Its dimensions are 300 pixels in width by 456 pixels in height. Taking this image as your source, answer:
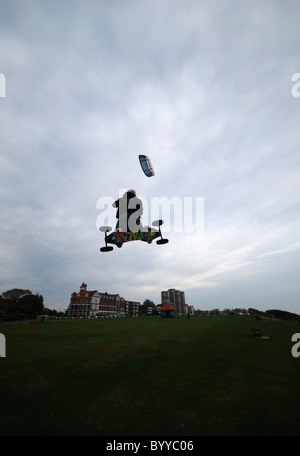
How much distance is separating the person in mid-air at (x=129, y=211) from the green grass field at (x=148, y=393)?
646 cm

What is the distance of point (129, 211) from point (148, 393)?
7832 mm

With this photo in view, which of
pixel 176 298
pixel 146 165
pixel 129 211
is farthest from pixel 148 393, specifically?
pixel 176 298

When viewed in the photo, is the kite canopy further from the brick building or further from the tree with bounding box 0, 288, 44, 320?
the brick building

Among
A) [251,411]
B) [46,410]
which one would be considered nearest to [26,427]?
[46,410]

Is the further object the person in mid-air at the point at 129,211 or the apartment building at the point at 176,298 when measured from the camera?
the apartment building at the point at 176,298

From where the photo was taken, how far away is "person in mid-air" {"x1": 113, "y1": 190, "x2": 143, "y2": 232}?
36.7ft

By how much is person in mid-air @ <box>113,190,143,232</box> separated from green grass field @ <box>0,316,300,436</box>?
6.46 m

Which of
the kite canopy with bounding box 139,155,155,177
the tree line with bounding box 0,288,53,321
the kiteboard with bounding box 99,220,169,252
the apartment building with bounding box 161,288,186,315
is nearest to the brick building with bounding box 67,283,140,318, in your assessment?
the tree line with bounding box 0,288,53,321

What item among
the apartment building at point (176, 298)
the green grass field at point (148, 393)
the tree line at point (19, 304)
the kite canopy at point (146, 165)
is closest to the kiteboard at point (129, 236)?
the kite canopy at point (146, 165)

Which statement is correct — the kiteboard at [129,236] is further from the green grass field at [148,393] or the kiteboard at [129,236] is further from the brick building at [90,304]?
the brick building at [90,304]

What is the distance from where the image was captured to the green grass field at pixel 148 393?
490 cm
